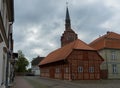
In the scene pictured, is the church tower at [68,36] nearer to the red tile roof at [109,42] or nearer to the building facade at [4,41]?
the red tile roof at [109,42]

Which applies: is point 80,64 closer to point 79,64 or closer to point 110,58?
point 79,64

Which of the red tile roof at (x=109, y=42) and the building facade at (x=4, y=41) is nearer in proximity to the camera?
the building facade at (x=4, y=41)

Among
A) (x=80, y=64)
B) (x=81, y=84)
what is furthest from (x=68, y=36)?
(x=81, y=84)

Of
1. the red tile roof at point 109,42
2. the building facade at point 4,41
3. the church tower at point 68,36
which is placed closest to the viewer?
the building facade at point 4,41

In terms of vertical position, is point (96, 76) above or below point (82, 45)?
below

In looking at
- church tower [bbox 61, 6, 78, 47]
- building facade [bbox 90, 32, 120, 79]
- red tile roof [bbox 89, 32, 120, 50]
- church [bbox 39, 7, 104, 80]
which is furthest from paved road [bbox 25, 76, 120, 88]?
church tower [bbox 61, 6, 78, 47]

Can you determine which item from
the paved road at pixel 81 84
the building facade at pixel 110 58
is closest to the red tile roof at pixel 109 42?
the building facade at pixel 110 58

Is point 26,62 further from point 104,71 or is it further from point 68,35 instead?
point 104,71

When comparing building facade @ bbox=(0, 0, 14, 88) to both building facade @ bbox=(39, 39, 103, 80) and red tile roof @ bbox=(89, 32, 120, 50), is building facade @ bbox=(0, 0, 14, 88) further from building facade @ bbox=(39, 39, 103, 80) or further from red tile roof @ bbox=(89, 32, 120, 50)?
red tile roof @ bbox=(89, 32, 120, 50)


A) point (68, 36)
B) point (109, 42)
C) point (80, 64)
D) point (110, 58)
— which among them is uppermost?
point (68, 36)

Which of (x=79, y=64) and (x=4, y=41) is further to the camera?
(x=79, y=64)

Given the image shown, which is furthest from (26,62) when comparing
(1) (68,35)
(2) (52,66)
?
(2) (52,66)

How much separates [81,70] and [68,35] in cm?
4313

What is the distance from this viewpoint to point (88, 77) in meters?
36.8
